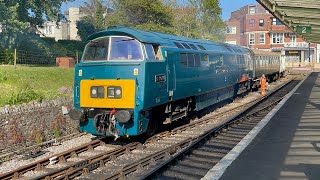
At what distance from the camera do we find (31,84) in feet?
53.0

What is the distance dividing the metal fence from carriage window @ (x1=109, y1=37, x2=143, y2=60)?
1179 cm

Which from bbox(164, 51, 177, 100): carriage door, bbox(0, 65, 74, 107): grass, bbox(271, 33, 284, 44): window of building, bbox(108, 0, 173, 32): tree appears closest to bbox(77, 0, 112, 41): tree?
bbox(108, 0, 173, 32): tree

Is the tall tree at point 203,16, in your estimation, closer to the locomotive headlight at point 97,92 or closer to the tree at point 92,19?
the tree at point 92,19

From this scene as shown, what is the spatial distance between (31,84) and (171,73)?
713 cm

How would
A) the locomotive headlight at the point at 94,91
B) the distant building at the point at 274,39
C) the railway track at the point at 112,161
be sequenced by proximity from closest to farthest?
1. the railway track at the point at 112,161
2. the locomotive headlight at the point at 94,91
3. the distant building at the point at 274,39

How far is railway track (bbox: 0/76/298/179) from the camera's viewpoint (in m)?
8.38

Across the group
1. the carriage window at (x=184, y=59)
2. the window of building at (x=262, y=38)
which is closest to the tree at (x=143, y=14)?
the carriage window at (x=184, y=59)

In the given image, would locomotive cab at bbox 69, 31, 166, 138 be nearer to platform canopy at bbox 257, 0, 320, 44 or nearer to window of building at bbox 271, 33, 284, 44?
platform canopy at bbox 257, 0, 320, 44

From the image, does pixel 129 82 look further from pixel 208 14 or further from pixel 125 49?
pixel 208 14

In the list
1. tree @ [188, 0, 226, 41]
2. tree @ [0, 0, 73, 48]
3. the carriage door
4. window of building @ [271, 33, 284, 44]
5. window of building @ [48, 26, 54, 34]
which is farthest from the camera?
window of building @ [271, 33, 284, 44]

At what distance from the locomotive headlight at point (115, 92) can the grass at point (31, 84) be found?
433 cm

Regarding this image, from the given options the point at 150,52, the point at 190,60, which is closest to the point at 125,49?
the point at 150,52

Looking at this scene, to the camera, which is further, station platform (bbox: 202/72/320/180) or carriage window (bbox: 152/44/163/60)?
carriage window (bbox: 152/44/163/60)

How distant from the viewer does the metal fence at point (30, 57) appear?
21.7 meters
